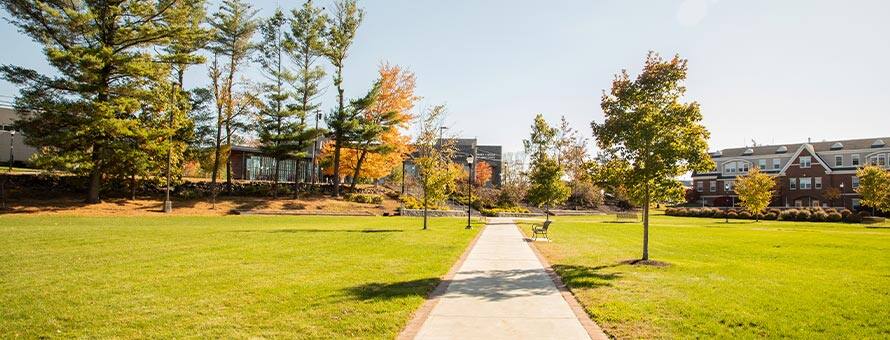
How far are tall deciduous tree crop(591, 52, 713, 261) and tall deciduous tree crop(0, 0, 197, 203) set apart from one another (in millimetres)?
27926

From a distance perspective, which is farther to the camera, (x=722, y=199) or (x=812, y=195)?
(x=722, y=199)

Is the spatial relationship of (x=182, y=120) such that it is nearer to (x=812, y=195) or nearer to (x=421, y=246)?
A: (x=421, y=246)

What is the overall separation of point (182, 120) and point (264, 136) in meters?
6.23

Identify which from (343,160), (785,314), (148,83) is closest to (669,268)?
(785,314)

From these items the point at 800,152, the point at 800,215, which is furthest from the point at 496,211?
the point at 800,152

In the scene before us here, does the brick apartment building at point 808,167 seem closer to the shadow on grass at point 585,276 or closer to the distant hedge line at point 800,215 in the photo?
the distant hedge line at point 800,215

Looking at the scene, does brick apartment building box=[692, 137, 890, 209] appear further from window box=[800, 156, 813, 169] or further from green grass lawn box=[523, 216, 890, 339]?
green grass lawn box=[523, 216, 890, 339]

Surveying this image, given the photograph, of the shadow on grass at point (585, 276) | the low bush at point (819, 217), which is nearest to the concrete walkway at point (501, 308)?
the shadow on grass at point (585, 276)

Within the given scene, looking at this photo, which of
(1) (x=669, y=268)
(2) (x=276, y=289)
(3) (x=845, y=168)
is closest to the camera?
(2) (x=276, y=289)

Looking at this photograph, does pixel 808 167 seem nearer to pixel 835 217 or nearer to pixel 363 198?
pixel 835 217

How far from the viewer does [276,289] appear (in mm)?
8852

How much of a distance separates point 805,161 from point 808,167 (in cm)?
87

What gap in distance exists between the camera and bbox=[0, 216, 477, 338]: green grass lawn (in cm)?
649

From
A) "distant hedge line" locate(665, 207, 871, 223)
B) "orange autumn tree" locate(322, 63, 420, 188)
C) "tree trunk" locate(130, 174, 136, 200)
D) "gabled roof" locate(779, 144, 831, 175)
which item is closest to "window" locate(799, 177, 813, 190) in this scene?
"gabled roof" locate(779, 144, 831, 175)
